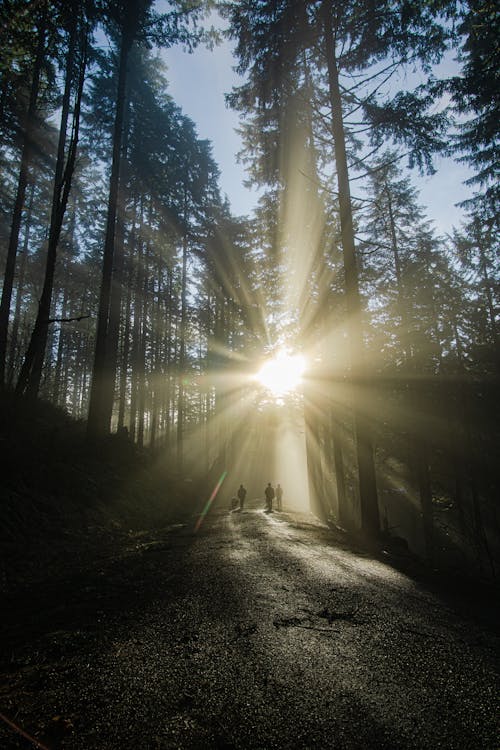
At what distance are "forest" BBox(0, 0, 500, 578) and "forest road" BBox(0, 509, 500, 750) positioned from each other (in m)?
4.18

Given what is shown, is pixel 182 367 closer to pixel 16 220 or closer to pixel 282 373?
pixel 282 373

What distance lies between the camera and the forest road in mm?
1618

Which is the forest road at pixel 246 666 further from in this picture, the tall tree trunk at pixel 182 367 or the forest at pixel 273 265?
the tall tree trunk at pixel 182 367

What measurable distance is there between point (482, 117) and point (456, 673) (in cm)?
2122

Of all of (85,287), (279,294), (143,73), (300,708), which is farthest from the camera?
(85,287)

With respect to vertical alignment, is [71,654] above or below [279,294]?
below

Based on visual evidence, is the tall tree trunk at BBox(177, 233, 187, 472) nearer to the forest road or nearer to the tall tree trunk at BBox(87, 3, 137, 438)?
the tall tree trunk at BBox(87, 3, 137, 438)

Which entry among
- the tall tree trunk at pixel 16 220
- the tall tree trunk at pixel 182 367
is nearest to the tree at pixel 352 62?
the tall tree trunk at pixel 16 220

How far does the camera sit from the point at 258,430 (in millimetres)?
52562

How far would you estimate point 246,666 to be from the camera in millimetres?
2205

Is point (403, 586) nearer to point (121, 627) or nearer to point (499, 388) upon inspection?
point (121, 627)

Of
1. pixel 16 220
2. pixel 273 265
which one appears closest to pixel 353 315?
pixel 273 265

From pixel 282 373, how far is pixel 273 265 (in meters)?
7.00

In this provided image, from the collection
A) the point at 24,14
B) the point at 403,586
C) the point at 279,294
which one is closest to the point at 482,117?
the point at 279,294
